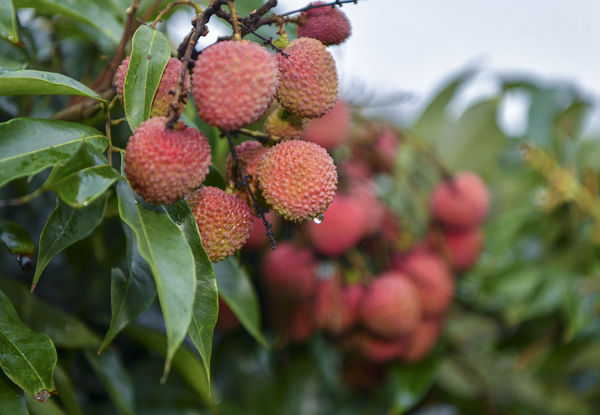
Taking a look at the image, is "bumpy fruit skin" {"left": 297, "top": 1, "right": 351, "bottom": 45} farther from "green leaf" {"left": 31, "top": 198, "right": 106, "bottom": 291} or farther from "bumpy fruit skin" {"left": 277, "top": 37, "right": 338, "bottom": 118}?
"green leaf" {"left": 31, "top": 198, "right": 106, "bottom": 291}

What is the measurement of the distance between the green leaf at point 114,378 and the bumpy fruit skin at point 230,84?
44 cm

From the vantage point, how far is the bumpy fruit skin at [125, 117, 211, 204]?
0.40 meters

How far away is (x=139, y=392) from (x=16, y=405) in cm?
44

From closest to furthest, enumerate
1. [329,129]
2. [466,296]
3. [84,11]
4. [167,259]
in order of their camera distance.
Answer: [167,259], [84,11], [329,129], [466,296]

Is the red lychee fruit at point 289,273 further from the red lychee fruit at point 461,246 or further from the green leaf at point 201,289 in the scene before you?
the green leaf at point 201,289

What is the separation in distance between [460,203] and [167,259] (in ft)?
2.74

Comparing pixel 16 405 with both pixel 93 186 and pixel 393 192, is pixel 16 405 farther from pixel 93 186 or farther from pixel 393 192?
pixel 393 192

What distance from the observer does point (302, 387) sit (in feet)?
3.70

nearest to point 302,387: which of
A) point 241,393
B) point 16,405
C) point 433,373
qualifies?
point 241,393

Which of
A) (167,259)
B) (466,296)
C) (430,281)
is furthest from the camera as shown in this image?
(466,296)

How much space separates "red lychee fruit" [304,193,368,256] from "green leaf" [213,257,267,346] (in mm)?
201

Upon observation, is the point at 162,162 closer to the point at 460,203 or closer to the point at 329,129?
the point at 329,129

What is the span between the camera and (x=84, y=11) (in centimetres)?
66

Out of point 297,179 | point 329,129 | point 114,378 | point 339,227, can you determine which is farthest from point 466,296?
point 297,179
